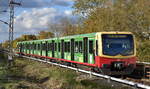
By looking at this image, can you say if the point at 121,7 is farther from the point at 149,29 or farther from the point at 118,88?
the point at 118,88

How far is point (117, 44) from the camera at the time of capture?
18.2 meters

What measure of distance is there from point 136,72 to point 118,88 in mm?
9054

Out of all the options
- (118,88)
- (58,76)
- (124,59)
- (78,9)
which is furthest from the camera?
(78,9)

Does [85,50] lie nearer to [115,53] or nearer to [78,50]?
[78,50]

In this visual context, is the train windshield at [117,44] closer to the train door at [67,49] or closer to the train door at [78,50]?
the train door at [78,50]

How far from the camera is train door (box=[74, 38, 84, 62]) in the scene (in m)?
21.5

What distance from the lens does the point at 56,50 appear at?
29.9 m

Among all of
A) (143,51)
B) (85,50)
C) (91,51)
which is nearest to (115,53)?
(91,51)

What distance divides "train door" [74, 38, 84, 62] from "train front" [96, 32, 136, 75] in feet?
11.7

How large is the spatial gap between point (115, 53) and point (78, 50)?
16.1ft

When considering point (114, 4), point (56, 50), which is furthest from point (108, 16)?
point (56, 50)

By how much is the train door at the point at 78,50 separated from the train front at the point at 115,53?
356 cm

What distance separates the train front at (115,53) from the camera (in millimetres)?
17734

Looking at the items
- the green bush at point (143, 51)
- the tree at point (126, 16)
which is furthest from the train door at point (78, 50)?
the tree at point (126, 16)
